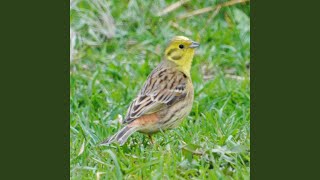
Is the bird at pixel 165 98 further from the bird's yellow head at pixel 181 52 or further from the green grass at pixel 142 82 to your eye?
the green grass at pixel 142 82

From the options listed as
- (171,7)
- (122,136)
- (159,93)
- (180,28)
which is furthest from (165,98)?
(180,28)

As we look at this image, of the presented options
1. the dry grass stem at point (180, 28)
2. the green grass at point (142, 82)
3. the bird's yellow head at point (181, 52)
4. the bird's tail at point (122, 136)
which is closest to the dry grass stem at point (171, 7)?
the green grass at point (142, 82)

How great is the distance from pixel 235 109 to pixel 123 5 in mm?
1640

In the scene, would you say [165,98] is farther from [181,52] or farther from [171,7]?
[171,7]

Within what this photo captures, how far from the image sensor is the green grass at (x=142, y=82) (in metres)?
6.27

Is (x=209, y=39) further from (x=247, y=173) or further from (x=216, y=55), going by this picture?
(x=247, y=173)

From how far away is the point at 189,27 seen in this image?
8844 millimetres

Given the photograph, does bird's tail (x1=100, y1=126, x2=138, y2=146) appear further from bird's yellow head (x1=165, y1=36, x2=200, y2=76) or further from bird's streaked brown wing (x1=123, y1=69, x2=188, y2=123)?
bird's yellow head (x1=165, y1=36, x2=200, y2=76)

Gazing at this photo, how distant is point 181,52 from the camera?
23.6 ft

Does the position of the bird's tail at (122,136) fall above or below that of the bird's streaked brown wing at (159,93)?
below

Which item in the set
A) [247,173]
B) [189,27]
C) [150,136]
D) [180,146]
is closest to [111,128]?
[150,136]

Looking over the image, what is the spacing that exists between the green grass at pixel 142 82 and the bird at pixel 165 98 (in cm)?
10

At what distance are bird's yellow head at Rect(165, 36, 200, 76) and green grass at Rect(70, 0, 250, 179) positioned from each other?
0.44 meters

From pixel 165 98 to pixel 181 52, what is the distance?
1.36 ft
